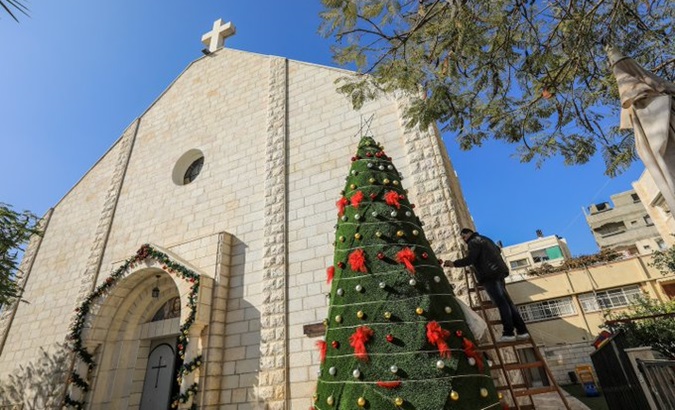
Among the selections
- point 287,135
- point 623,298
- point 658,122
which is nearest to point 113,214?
point 287,135

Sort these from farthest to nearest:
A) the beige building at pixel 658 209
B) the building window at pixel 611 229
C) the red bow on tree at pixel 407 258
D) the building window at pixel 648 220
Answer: the building window at pixel 611 229 → the building window at pixel 648 220 → the beige building at pixel 658 209 → the red bow on tree at pixel 407 258

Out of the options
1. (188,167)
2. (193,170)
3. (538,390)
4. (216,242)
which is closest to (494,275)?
(538,390)

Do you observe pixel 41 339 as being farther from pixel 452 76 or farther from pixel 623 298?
pixel 623 298

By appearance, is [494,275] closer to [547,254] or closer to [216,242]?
[216,242]

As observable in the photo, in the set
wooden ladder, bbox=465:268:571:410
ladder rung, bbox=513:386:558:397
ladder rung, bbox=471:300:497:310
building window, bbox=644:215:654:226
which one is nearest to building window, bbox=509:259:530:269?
building window, bbox=644:215:654:226

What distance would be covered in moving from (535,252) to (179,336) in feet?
122

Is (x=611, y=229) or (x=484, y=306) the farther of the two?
(x=611, y=229)

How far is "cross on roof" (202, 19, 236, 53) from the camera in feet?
34.6

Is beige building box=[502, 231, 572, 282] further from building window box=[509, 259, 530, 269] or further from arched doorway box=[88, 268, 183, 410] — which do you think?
arched doorway box=[88, 268, 183, 410]

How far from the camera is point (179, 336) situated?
21.1ft

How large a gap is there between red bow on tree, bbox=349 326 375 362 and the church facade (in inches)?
95.0

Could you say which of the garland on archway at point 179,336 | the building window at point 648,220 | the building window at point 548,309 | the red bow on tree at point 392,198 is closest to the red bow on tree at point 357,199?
the red bow on tree at point 392,198

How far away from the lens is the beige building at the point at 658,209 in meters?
15.2

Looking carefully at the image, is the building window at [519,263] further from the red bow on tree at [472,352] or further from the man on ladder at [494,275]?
the red bow on tree at [472,352]
